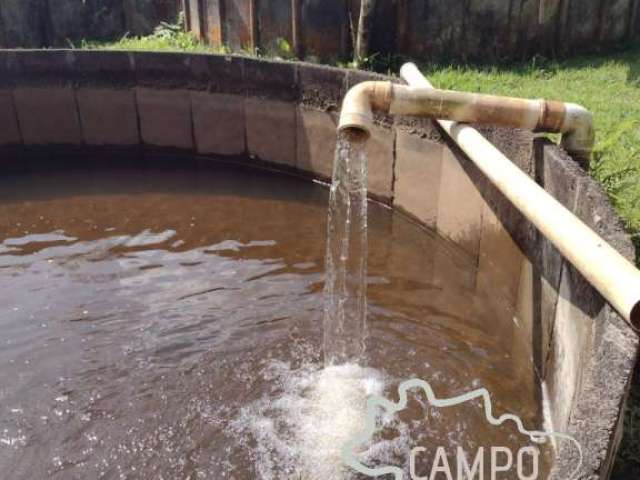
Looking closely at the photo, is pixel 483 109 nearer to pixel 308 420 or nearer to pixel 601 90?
pixel 308 420

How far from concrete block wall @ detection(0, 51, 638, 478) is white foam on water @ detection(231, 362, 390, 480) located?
1.29m

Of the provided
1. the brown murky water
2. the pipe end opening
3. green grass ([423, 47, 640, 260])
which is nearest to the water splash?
the brown murky water

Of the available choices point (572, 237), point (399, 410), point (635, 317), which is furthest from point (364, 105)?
point (635, 317)

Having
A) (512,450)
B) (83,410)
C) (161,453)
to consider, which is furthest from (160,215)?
(512,450)

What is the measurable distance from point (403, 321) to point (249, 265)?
1.75 meters

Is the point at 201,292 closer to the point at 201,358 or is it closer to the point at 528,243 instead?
the point at 201,358

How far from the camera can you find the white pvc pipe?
2.69m

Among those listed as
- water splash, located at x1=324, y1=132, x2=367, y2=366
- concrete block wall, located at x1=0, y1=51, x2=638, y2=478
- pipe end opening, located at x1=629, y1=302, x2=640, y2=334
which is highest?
pipe end opening, located at x1=629, y1=302, x2=640, y2=334

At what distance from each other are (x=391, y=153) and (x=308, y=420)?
12.4ft

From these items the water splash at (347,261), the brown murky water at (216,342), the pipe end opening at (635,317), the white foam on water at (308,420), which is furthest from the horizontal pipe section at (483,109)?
the pipe end opening at (635,317)

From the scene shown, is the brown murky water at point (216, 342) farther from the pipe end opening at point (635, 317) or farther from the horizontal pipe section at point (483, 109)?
the pipe end opening at point (635, 317)

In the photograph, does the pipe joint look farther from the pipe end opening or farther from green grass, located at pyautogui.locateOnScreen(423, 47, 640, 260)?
the pipe end opening

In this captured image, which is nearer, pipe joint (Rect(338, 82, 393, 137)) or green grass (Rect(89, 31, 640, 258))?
pipe joint (Rect(338, 82, 393, 137))

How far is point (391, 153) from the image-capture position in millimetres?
7383
